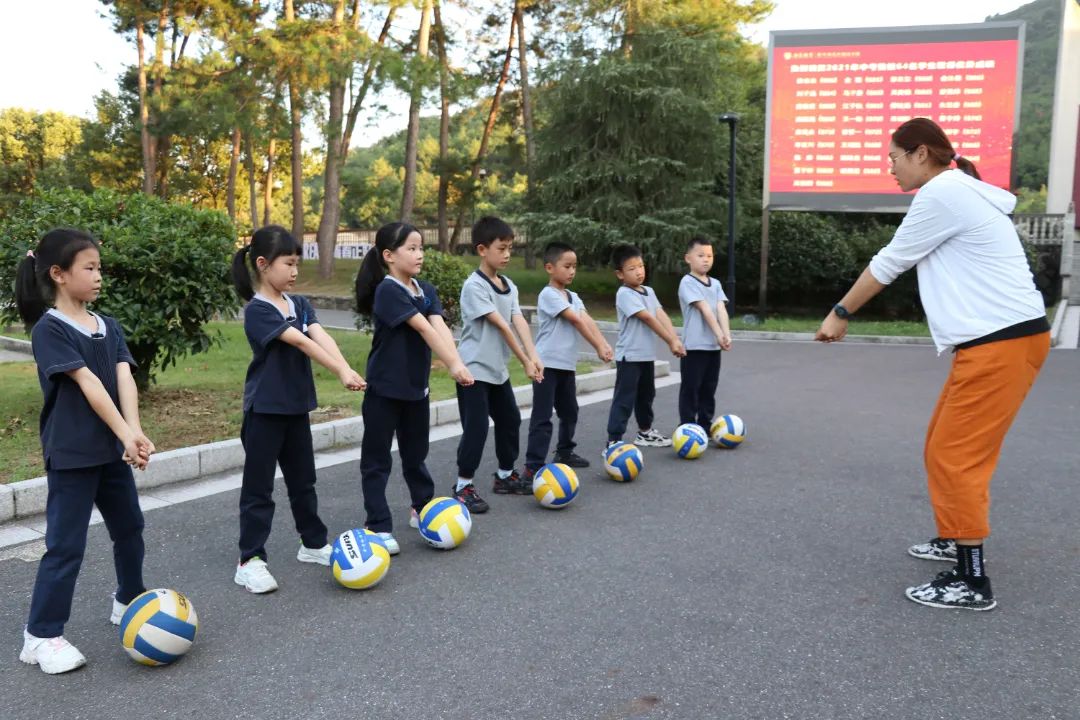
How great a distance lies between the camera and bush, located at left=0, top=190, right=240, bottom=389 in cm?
691

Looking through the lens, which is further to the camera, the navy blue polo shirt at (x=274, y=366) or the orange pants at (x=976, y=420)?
the navy blue polo shirt at (x=274, y=366)

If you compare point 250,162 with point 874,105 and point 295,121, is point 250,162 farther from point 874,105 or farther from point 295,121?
point 874,105

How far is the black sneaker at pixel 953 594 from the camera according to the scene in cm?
365

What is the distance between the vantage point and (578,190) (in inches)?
907

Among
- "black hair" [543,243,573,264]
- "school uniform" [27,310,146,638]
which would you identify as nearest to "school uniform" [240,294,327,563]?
"school uniform" [27,310,146,638]

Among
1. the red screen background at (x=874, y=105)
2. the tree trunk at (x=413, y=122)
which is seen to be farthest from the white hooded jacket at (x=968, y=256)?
the tree trunk at (x=413, y=122)

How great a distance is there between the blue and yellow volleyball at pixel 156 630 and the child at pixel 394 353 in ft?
3.86

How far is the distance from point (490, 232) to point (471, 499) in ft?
5.14

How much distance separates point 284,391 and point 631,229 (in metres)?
18.5

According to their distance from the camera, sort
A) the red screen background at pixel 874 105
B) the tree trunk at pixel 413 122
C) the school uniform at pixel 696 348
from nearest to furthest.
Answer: the school uniform at pixel 696 348
the red screen background at pixel 874 105
the tree trunk at pixel 413 122

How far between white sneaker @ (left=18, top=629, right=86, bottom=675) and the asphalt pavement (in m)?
0.04

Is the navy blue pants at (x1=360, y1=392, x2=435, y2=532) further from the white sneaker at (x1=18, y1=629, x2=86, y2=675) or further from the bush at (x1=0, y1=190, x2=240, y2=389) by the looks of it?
the bush at (x1=0, y1=190, x2=240, y2=389)

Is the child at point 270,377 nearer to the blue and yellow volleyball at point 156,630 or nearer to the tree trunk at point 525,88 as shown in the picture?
the blue and yellow volleyball at point 156,630

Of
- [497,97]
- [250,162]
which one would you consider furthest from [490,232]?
[250,162]
